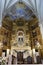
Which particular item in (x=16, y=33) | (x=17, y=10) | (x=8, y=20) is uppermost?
(x=17, y=10)

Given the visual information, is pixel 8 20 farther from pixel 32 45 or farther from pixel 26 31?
pixel 32 45

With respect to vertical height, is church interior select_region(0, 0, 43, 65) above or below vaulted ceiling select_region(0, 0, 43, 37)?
below

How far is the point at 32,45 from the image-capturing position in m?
12.0

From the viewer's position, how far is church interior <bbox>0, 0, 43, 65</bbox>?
1152 cm

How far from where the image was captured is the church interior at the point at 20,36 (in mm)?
11516

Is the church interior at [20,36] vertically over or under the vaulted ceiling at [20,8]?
under

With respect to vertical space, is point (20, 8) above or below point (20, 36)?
above

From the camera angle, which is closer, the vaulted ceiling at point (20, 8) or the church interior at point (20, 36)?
the church interior at point (20, 36)

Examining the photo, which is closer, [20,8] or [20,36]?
[20,36]

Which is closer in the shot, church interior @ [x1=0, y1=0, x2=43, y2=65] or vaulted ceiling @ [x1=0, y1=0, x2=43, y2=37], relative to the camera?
church interior @ [x1=0, y1=0, x2=43, y2=65]

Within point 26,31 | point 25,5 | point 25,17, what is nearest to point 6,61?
point 26,31

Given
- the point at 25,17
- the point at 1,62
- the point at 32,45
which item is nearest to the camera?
the point at 1,62

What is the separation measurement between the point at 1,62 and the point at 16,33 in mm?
2726

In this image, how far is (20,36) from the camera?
1246 cm
